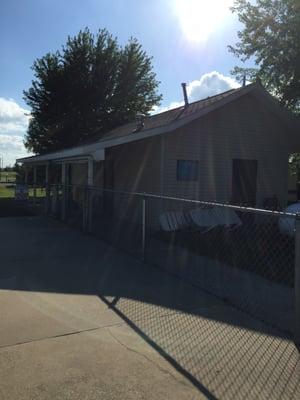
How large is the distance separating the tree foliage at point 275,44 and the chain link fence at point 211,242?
8.64 m

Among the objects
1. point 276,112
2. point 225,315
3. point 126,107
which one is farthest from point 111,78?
point 225,315

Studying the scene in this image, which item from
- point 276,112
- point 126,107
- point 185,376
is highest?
point 126,107

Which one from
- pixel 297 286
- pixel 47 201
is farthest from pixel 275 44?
pixel 297 286

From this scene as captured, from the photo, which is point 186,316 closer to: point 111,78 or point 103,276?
point 103,276

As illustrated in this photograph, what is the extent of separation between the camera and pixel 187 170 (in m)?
12.5

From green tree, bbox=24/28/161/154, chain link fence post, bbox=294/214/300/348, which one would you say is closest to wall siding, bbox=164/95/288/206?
chain link fence post, bbox=294/214/300/348

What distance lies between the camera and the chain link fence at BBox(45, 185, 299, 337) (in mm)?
5617

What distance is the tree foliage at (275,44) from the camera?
18.1 m

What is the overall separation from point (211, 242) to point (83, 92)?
74.9ft

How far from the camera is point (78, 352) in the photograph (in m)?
3.82

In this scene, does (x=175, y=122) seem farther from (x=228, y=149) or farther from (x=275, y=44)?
(x=275, y=44)

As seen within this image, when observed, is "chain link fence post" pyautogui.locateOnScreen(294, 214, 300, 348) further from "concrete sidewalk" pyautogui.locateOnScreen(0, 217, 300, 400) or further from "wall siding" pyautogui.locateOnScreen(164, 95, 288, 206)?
"wall siding" pyautogui.locateOnScreen(164, 95, 288, 206)

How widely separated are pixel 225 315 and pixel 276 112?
10185 millimetres

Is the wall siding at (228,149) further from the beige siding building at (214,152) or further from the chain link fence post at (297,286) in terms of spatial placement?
the chain link fence post at (297,286)
